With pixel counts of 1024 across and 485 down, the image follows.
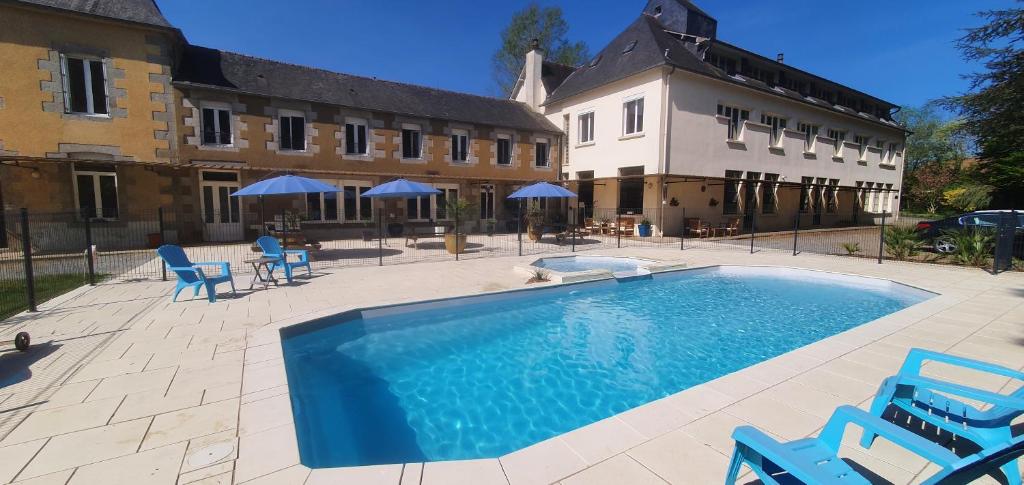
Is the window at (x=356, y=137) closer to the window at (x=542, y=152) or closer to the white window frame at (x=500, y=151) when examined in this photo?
the white window frame at (x=500, y=151)

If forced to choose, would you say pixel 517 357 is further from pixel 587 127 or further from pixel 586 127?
pixel 586 127

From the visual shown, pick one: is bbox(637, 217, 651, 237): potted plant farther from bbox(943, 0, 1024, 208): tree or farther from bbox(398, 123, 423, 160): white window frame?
bbox(943, 0, 1024, 208): tree

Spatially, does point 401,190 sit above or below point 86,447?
above

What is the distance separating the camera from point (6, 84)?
12.3m

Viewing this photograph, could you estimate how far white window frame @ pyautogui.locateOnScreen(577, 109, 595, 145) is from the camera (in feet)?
67.8

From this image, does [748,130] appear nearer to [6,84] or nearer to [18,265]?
[18,265]

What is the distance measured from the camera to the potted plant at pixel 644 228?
18.1 meters

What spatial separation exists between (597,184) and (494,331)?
15488 mm

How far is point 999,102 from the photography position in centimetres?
1800

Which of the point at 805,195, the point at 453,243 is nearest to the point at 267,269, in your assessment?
the point at 453,243

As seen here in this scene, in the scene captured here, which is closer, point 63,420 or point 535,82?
point 63,420

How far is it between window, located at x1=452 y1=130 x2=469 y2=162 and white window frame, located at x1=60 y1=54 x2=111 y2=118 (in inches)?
480

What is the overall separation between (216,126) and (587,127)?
16.0 m

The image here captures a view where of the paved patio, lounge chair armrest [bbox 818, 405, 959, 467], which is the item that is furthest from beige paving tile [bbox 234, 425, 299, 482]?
lounge chair armrest [bbox 818, 405, 959, 467]
